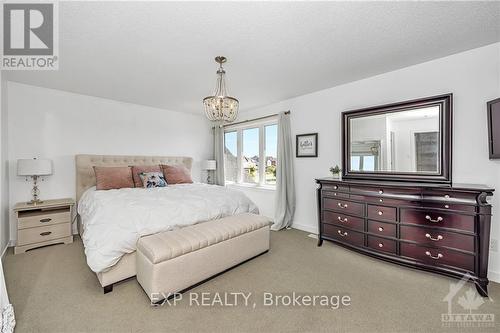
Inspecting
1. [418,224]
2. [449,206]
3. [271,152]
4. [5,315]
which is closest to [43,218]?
[5,315]

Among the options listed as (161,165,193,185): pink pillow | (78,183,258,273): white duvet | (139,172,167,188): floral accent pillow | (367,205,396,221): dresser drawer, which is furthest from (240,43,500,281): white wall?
(139,172,167,188): floral accent pillow

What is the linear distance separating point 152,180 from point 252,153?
2211 millimetres

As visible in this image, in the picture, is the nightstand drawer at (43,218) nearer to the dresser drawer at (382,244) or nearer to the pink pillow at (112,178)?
the pink pillow at (112,178)

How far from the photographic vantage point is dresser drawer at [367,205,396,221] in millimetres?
2395

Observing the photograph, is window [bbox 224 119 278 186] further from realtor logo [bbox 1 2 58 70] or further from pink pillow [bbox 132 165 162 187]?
realtor logo [bbox 1 2 58 70]

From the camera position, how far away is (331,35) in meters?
1.98

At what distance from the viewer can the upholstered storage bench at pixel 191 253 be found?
1837mm

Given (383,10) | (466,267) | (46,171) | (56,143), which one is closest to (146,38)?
(383,10)

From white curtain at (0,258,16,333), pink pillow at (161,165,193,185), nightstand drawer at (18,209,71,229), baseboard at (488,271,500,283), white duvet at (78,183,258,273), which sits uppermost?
pink pillow at (161,165,193,185)

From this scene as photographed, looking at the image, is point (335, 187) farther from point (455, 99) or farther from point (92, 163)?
point (92, 163)

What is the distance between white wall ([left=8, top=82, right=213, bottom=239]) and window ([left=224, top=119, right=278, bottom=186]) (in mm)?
1379

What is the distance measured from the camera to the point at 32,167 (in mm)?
2922

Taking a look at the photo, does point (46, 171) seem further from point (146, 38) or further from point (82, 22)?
point (146, 38)

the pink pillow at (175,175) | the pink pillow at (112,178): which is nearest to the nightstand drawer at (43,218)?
the pink pillow at (112,178)
